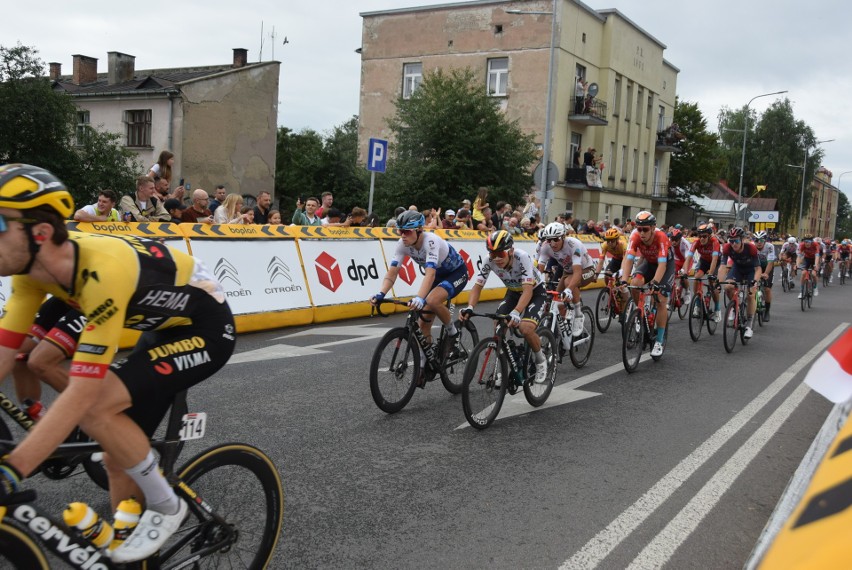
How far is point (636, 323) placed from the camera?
30.7 feet

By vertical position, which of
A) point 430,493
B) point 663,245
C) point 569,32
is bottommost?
point 430,493

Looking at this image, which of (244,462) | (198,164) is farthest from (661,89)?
(244,462)

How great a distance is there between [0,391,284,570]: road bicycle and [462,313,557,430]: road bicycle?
2.80 metres

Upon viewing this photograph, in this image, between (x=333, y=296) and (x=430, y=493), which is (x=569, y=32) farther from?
(x=430, y=493)

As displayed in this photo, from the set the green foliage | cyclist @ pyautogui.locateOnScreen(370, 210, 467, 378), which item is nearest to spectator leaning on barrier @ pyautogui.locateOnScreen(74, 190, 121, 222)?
cyclist @ pyautogui.locateOnScreen(370, 210, 467, 378)

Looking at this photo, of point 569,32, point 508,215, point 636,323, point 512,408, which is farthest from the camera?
point 569,32

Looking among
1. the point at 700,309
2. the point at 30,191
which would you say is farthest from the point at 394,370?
the point at 700,309

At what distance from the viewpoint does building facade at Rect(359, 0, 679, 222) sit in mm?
38844

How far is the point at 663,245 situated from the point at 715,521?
6.29m

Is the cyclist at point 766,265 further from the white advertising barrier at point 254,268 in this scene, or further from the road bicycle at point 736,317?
the white advertising barrier at point 254,268

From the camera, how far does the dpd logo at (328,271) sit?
12.2 m

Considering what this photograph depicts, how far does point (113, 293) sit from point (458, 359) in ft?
16.4

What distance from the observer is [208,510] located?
10.1 ft

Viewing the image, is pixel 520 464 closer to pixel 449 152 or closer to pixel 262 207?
pixel 262 207
